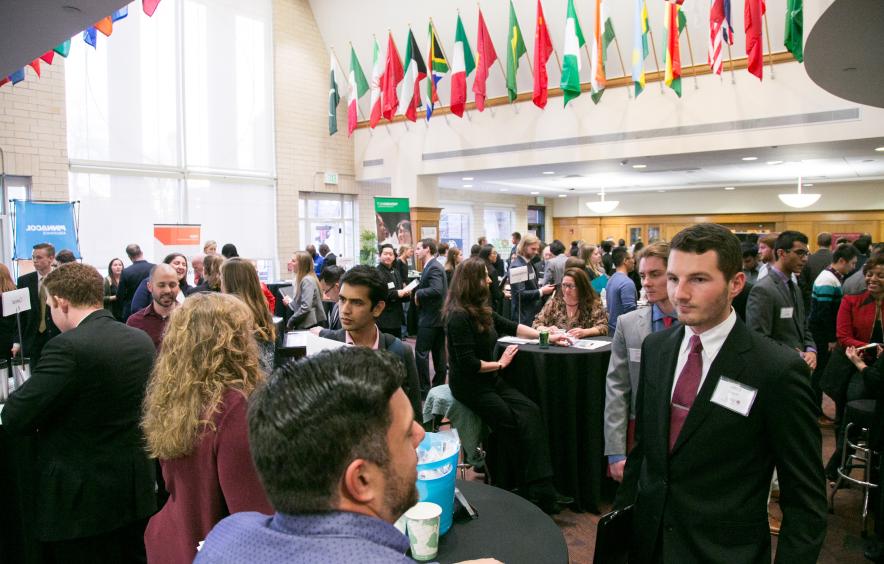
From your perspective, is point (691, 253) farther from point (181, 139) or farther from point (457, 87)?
point (181, 139)

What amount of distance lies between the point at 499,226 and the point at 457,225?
2.10m

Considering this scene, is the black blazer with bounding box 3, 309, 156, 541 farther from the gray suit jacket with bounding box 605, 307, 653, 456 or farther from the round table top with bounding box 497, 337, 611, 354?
the round table top with bounding box 497, 337, 611, 354

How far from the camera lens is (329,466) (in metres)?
0.74

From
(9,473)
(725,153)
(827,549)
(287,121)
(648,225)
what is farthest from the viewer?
(648,225)

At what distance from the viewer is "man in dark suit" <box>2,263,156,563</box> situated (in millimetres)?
1977

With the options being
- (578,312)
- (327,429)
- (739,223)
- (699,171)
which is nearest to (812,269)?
(578,312)

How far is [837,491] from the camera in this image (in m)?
3.78

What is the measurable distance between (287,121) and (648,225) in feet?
36.5

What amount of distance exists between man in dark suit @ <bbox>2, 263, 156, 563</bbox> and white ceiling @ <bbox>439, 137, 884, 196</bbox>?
8.66m

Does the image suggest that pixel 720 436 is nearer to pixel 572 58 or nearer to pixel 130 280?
pixel 130 280

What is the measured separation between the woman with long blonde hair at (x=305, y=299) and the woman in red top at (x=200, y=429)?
3671 millimetres

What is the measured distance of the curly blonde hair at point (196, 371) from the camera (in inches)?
59.2

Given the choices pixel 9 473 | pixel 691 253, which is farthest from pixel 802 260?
pixel 9 473

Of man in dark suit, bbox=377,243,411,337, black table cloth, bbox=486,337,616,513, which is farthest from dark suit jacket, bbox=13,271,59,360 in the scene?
black table cloth, bbox=486,337,616,513
